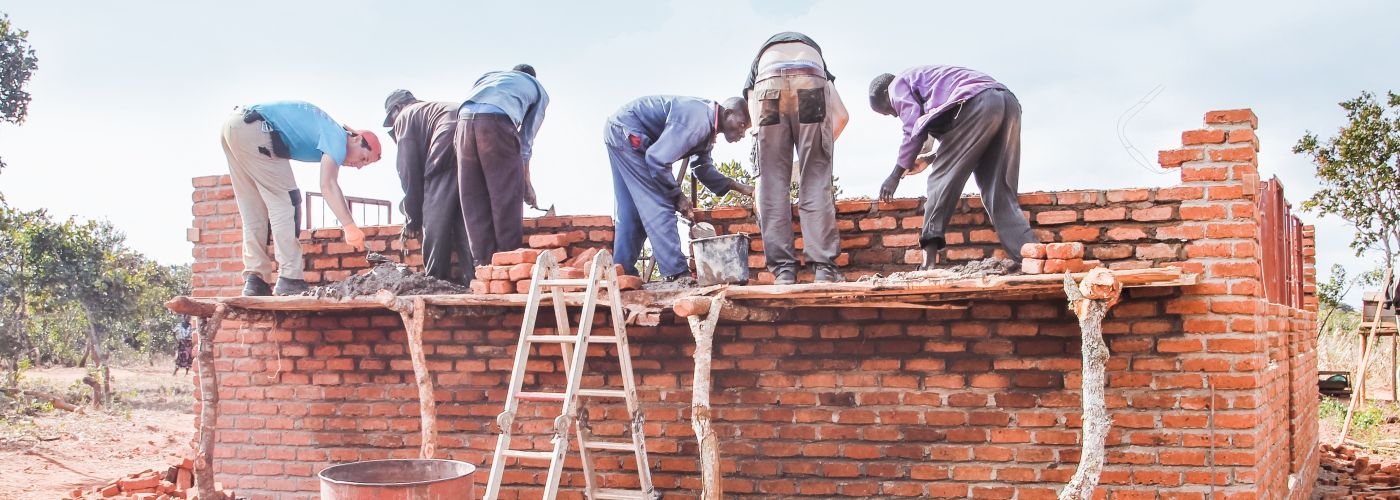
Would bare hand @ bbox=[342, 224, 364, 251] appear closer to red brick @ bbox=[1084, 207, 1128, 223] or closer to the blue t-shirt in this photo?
the blue t-shirt

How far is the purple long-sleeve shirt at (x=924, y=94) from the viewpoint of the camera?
474 centimetres

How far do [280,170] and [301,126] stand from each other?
274mm

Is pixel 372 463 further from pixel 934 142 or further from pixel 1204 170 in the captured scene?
pixel 1204 170

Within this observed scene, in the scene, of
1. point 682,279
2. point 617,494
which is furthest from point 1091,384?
point 617,494

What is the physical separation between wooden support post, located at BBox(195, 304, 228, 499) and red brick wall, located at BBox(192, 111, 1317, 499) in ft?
1.09

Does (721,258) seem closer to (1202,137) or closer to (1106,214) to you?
(1106,214)

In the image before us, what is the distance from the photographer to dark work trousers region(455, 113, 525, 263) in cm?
531

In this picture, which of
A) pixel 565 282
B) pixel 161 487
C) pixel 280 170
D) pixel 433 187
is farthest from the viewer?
pixel 161 487

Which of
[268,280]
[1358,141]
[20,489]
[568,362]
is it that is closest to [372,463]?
[568,362]

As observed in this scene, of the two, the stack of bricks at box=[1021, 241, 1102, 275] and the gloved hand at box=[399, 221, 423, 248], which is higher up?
the gloved hand at box=[399, 221, 423, 248]

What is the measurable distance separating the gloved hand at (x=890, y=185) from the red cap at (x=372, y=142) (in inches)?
109

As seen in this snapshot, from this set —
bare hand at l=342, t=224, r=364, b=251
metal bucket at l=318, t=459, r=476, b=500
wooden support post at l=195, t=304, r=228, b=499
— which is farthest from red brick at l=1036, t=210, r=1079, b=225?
wooden support post at l=195, t=304, r=228, b=499

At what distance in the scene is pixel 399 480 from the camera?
4723 millimetres

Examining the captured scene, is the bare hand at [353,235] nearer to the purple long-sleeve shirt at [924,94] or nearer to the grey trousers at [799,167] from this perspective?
the grey trousers at [799,167]
